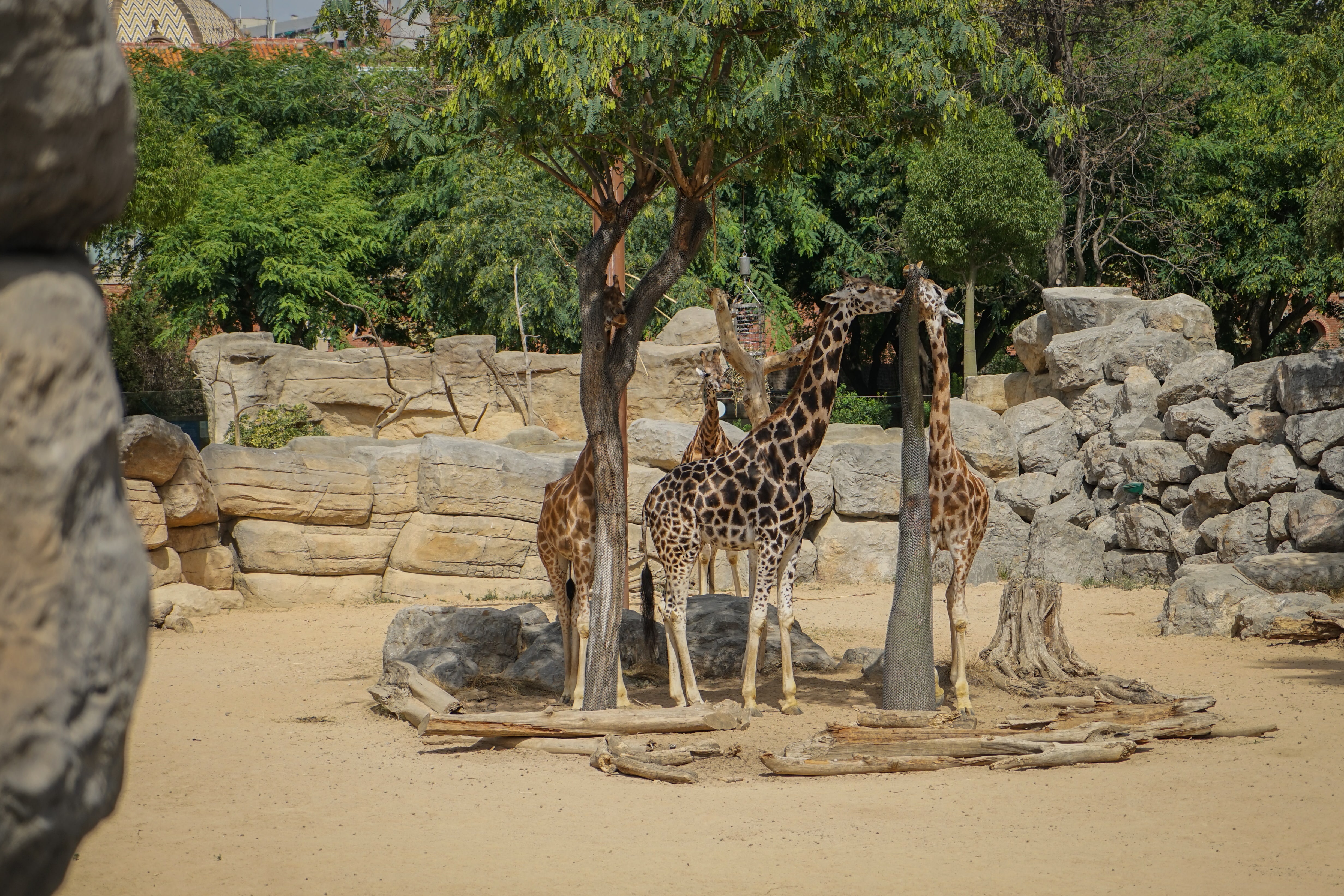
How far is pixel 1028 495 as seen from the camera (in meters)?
16.0

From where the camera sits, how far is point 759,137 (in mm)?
8586

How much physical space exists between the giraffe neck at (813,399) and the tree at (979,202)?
42.8 feet

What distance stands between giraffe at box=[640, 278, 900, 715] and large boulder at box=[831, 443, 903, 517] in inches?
258

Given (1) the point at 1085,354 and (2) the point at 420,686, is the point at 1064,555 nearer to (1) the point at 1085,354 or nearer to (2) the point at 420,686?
(1) the point at 1085,354

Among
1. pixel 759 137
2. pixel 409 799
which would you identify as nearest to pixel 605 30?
pixel 759 137

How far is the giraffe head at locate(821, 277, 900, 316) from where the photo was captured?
8.64 m

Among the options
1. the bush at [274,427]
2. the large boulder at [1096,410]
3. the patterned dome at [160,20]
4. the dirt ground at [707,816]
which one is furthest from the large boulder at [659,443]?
the patterned dome at [160,20]

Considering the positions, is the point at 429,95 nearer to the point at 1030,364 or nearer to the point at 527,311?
the point at 527,311

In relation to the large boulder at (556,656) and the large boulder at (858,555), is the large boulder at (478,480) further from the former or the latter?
the large boulder at (556,656)

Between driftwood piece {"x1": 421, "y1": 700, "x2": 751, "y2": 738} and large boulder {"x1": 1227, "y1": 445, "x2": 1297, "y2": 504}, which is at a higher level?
large boulder {"x1": 1227, "y1": 445, "x2": 1297, "y2": 504}

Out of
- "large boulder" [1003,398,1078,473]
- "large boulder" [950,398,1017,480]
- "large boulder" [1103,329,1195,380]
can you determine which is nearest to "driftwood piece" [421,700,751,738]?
"large boulder" [950,398,1017,480]

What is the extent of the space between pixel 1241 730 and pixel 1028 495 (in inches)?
338

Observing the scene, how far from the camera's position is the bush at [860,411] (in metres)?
23.0

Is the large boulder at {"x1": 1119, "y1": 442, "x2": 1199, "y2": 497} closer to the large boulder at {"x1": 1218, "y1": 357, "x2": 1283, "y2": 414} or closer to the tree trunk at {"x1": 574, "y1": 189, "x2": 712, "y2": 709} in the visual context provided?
the large boulder at {"x1": 1218, "y1": 357, "x2": 1283, "y2": 414}
